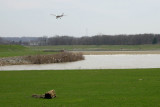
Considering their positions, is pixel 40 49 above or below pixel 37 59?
above

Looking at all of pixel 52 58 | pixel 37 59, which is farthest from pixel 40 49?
pixel 37 59

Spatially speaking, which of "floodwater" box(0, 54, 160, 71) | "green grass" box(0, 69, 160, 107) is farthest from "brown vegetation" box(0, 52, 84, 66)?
"green grass" box(0, 69, 160, 107)

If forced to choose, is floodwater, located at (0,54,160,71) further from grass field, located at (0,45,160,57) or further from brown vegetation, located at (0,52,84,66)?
grass field, located at (0,45,160,57)

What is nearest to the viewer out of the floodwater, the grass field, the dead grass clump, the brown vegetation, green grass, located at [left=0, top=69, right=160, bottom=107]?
green grass, located at [left=0, top=69, right=160, bottom=107]

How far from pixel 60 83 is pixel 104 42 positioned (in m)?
141

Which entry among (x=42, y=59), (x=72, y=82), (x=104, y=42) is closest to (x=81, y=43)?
(x=104, y=42)

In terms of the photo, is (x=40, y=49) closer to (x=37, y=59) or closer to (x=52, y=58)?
(x=52, y=58)

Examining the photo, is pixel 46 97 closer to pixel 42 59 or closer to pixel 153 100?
pixel 153 100

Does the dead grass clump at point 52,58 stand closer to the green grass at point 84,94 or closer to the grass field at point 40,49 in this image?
the grass field at point 40,49

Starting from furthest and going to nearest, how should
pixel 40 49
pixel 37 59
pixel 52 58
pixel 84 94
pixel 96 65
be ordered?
pixel 40 49
pixel 52 58
pixel 37 59
pixel 96 65
pixel 84 94

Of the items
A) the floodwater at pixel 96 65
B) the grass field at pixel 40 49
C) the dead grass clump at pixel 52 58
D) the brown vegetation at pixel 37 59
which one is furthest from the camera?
the grass field at pixel 40 49

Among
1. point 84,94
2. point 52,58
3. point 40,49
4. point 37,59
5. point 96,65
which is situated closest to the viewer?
point 84,94

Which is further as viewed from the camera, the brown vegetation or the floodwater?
the brown vegetation

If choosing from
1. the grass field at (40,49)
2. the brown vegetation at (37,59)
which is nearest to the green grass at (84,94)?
the brown vegetation at (37,59)
